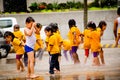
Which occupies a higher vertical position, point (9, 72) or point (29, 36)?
point (29, 36)

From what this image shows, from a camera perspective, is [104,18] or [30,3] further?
[30,3]

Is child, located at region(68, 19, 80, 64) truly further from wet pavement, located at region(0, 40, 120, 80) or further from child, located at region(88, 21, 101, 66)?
child, located at region(88, 21, 101, 66)

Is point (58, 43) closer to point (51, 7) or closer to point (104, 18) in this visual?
point (104, 18)

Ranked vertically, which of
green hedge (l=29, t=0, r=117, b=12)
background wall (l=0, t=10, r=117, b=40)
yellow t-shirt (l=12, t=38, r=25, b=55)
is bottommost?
background wall (l=0, t=10, r=117, b=40)

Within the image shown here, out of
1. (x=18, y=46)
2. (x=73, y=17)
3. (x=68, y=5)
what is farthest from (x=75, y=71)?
(x=68, y=5)

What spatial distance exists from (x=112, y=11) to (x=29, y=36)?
1804cm

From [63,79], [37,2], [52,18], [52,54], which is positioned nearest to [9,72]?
[52,54]

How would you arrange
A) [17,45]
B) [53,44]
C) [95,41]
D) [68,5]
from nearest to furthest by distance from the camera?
[53,44]
[17,45]
[95,41]
[68,5]

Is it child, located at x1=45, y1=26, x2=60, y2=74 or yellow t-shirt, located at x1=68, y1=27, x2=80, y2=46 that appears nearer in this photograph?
child, located at x1=45, y1=26, x2=60, y2=74

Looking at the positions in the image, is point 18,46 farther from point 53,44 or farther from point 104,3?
point 104,3

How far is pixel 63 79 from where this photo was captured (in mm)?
13641

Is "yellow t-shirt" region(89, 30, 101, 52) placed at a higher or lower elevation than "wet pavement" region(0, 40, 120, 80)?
higher

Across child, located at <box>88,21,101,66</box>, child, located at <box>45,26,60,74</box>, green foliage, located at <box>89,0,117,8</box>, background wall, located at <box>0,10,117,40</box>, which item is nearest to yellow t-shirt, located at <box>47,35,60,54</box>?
child, located at <box>45,26,60,74</box>

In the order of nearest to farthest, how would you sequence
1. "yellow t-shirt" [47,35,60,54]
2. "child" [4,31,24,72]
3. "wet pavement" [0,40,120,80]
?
1. "wet pavement" [0,40,120,80]
2. "yellow t-shirt" [47,35,60,54]
3. "child" [4,31,24,72]
